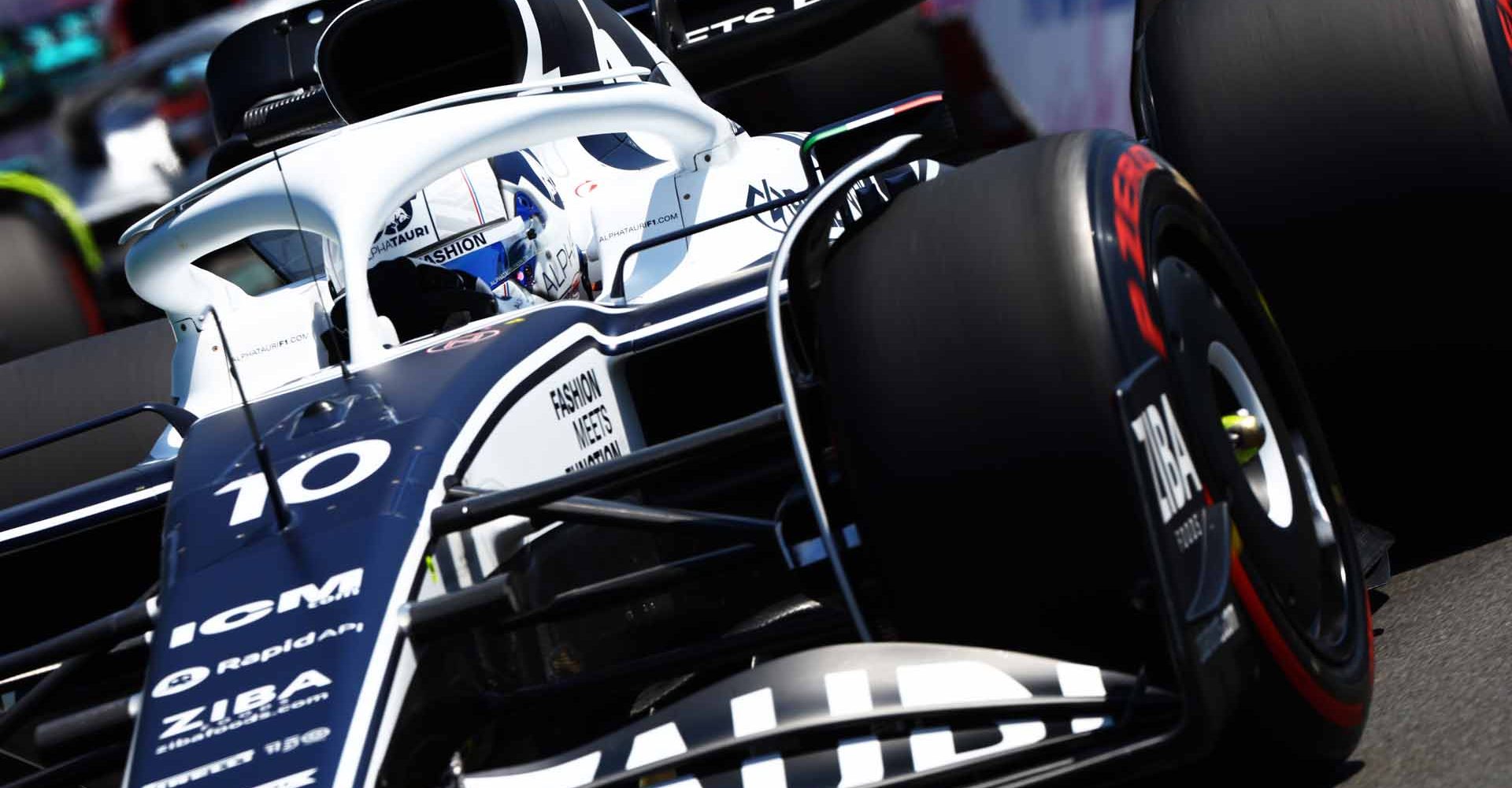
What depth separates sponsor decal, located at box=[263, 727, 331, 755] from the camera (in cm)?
228

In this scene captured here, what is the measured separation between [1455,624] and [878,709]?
4.51 ft

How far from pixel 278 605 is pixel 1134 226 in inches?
52.6

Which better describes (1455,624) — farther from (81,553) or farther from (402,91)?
(402,91)

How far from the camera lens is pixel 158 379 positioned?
5305 millimetres

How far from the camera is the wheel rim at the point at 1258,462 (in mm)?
2523

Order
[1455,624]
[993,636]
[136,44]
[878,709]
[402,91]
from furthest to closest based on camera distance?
[136,44] → [402,91] → [1455,624] → [993,636] → [878,709]

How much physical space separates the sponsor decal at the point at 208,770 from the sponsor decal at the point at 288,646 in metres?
0.16

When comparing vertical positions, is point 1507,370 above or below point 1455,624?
above

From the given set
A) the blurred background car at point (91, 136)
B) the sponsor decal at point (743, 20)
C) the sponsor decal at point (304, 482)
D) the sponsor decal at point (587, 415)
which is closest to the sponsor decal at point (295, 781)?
the sponsor decal at point (304, 482)

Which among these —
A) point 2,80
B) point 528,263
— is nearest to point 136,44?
point 2,80

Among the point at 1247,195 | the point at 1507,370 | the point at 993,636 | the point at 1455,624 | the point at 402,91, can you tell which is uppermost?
the point at 402,91

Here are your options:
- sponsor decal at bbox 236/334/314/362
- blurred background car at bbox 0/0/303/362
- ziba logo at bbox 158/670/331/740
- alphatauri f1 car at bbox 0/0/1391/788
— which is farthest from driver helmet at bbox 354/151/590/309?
blurred background car at bbox 0/0/303/362

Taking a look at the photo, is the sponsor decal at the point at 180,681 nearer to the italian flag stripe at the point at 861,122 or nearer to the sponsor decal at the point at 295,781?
the sponsor decal at the point at 295,781

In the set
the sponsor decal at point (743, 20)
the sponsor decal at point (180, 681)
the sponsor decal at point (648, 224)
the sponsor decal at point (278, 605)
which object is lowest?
the sponsor decal at point (180, 681)
